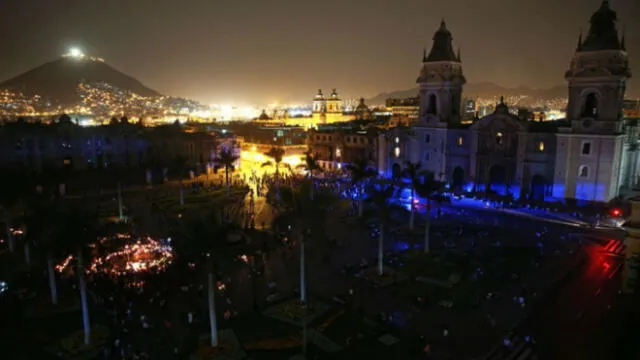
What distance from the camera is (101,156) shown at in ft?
218

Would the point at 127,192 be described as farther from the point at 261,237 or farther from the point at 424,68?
the point at 424,68

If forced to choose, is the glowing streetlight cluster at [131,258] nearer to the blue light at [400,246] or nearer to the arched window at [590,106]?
the blue light at [400,246]

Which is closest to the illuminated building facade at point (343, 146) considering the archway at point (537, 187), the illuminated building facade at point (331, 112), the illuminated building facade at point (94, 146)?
the illuminated building facade at point (94, 146)

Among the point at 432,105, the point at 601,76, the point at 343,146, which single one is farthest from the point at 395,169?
the point at 601,76

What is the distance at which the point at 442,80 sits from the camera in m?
58.8

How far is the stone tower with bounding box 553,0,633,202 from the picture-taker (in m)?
46.4

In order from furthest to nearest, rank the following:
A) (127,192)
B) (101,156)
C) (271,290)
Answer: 1. (101,156)
2. (127,192)
3. (271,290)

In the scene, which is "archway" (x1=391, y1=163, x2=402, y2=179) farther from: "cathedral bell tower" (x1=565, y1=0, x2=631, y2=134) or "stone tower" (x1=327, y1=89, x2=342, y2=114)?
"stone tower" (x1=327, y1=89, x2=342, y2=114)

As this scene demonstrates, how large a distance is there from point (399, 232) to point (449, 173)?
21.5 meters

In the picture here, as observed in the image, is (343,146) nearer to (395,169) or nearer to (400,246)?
(395,169)

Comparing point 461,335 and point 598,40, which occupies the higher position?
point 598,40

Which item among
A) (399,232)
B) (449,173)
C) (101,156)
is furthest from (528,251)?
(101,156)

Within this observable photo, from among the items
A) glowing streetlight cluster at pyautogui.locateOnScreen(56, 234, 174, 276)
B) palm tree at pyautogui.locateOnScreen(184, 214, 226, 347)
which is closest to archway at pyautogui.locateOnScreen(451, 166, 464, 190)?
glowing streetlight cluster at pyautogui.locateOnScreen(56, 234, 174, 276)

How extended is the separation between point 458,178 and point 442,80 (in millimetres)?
12246
